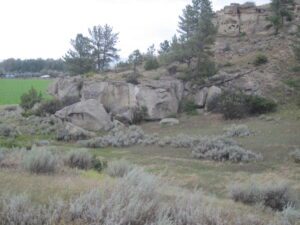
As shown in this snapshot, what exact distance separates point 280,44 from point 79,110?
2014 centimetres

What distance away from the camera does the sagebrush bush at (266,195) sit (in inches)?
281

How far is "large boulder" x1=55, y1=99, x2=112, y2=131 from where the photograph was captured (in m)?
23.5

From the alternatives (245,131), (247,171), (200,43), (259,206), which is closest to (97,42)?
(200,43)

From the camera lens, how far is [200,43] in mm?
27922

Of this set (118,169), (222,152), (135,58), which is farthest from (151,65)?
(118,169)

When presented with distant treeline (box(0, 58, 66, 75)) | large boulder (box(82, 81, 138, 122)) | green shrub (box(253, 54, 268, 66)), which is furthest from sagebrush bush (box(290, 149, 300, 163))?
distant treeline (box(0, 58, 66, 75))

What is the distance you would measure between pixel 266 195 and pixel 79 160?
4599 mm

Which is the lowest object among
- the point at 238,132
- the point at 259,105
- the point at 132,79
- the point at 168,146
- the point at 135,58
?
the point at 168,146

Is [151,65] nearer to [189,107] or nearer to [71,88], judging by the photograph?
[71,88]

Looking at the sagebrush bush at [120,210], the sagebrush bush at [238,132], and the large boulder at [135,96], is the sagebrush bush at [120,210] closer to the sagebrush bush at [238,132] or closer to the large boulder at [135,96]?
the sagebrush bush at [238,132]

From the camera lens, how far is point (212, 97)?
26.0 m

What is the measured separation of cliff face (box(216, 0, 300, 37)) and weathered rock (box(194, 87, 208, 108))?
16983 millimetres

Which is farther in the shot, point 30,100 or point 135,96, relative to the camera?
point 30,100

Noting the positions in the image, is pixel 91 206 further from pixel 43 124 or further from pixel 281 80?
pixel 281 80
